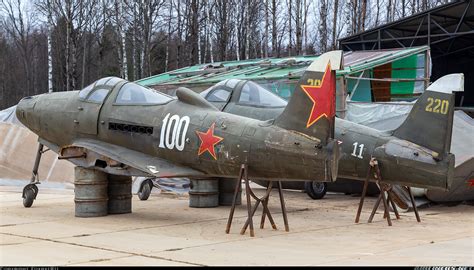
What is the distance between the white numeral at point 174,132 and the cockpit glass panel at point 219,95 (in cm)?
230

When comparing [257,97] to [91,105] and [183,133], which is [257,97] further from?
[91,105]

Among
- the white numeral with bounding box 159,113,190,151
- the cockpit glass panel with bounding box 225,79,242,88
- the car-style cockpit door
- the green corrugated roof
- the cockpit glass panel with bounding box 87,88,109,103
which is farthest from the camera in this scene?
the green corrugated roof

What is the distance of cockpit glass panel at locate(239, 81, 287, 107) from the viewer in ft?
42.4

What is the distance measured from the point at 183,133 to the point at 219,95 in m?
2.75

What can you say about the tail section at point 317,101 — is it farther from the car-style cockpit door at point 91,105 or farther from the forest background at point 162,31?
the forest background at point 162,31

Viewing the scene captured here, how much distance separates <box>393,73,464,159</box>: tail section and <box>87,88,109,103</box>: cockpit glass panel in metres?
5.51

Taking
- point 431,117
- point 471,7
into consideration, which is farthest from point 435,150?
point 471,7

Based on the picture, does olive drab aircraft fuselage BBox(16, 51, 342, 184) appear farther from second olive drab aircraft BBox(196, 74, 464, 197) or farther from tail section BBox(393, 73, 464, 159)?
tail section BBox(393, 73, 464, 159)

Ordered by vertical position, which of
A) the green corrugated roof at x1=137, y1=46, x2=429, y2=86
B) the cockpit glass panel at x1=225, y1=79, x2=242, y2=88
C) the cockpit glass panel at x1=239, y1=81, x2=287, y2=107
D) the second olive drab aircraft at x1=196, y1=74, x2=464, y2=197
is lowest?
the second olive drab aircraft at x1=196, y1=74, x2=464, y2=197

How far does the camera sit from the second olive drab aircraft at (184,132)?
9602 mm

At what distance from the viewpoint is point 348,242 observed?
943cm

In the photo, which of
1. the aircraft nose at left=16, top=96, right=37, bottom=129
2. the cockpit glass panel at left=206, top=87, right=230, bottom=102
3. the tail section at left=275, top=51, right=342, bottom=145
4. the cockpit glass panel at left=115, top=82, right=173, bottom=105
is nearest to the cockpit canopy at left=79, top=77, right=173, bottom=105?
the cockpit glass panel at left=115, top=82, right=173, bottom=105

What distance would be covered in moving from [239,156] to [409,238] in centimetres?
281

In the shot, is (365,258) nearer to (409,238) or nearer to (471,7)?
(409,238)
